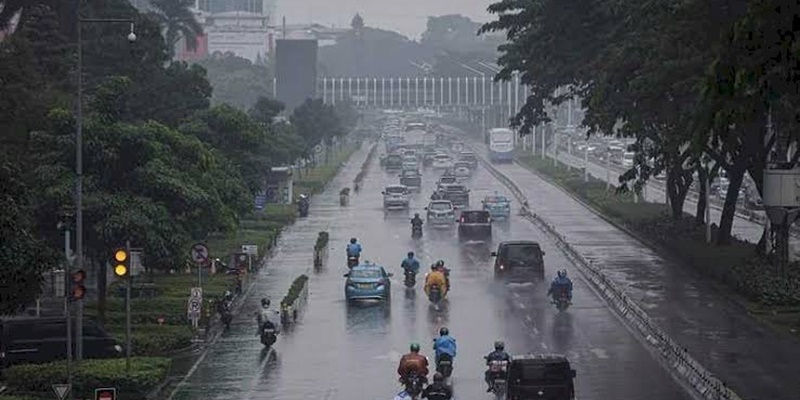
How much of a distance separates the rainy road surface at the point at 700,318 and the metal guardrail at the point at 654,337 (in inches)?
20.4

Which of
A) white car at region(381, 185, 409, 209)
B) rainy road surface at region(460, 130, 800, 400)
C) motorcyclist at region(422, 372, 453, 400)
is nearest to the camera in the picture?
motorcyclist at region(422, 372, 453, 400)

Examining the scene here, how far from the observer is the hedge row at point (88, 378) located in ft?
130

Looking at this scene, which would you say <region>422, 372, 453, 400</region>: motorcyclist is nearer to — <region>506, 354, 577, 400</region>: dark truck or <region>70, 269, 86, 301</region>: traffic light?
<region>506, 354, 577, 400</region>: dark truck

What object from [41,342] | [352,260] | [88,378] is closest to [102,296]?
[41,342]

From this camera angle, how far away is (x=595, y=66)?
226 feet

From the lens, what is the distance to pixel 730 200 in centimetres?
7044

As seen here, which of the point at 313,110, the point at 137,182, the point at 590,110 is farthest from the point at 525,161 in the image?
the point at 137,182

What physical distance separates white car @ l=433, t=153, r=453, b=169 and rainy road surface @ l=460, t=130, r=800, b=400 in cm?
6927

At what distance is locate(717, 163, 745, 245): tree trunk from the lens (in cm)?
6719

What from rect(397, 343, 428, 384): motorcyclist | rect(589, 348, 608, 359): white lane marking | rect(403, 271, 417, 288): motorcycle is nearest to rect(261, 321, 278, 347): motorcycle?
rect(589, 348, 608, 359): white lane marking

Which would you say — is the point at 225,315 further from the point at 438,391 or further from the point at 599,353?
the point at 438,391

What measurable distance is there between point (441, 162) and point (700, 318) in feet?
352

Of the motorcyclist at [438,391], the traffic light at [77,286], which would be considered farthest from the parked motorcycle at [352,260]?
the motorcyclist at [438,391]

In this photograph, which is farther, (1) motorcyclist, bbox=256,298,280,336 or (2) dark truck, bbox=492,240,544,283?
(2) dark truck, bbox=492,240,544,283
